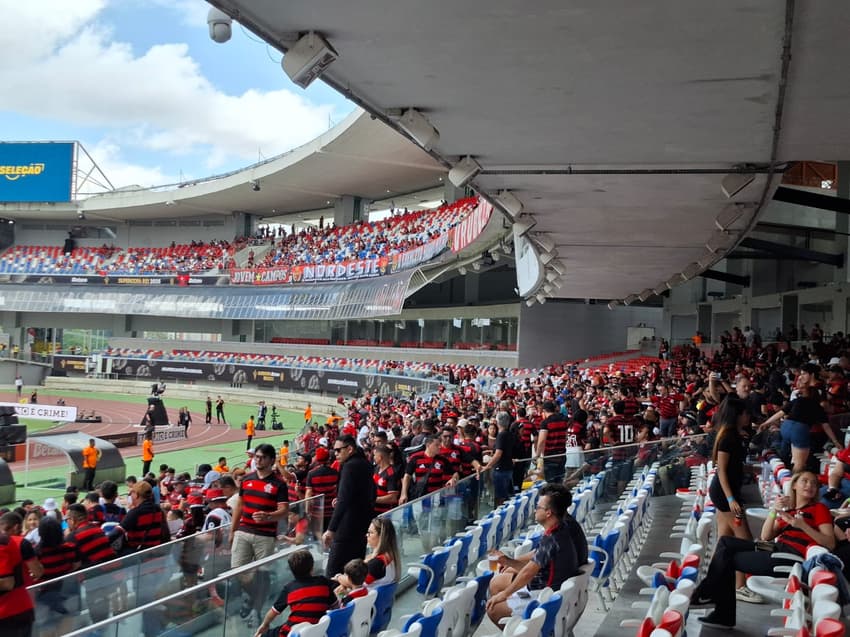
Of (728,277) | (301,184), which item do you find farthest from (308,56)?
(301,184)

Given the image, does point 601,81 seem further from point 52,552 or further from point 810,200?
point 810,200

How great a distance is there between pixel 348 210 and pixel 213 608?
151 feet

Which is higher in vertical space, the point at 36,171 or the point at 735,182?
the point at 36,171

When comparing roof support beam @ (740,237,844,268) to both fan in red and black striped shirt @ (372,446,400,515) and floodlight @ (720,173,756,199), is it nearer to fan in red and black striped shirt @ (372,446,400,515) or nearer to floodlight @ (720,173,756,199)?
floodlight @ (720,173,756,199)

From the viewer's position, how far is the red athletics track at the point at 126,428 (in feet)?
84.7

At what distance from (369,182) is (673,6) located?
4169cm

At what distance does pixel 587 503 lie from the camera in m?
8.13

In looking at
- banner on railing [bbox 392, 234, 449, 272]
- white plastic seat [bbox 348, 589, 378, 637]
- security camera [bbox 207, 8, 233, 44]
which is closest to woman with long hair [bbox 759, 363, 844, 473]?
white plastic seat [bbox 348, 589, 378, 637]

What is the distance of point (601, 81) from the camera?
5.15 meters

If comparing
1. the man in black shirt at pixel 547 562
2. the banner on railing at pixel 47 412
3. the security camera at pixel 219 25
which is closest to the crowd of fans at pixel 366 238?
the banner on railing at pixel 47 412

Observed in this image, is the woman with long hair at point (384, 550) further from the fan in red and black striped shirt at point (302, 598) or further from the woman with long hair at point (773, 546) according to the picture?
the woman with long hair at point (773, 546)

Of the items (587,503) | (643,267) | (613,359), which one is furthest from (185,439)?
(587,503)

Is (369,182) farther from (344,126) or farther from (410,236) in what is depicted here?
(344,126)

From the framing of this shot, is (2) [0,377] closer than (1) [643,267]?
No
